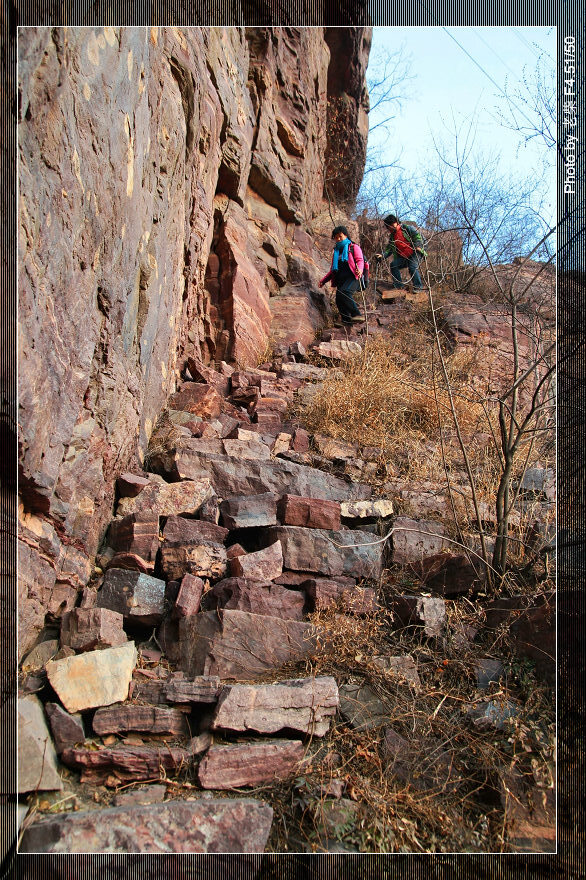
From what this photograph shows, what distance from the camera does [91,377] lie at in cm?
407

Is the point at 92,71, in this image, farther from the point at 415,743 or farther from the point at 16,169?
the point at 415,743

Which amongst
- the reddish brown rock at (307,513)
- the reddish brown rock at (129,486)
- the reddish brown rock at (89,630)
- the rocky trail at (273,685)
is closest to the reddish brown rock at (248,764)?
the rocky trail at (273,685)

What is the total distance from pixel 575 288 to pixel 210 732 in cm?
301

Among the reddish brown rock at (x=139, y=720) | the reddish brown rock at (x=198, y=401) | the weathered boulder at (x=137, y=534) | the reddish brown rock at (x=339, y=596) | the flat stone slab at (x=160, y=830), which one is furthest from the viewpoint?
the reddish brown rock at (x=198, y=401)

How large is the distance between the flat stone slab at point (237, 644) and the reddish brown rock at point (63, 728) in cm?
68

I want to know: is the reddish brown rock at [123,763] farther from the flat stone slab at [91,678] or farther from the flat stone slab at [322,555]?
the flat stone slab at [322,555]

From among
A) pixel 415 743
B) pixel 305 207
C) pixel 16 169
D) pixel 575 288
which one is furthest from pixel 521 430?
pixel 305 207

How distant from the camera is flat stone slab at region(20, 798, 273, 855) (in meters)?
2.31

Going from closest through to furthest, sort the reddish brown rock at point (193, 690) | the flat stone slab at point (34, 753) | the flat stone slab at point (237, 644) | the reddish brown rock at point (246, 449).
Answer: the flat stone slab at point (34, 753)
the reddish brown rock at point (193, 690)
the flat stone slab at point (237, 644)
the reddish brown rock at point (246, 449)

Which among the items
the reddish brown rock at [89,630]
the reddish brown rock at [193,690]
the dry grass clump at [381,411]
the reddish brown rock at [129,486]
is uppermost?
the dry grass clump at [381,411]

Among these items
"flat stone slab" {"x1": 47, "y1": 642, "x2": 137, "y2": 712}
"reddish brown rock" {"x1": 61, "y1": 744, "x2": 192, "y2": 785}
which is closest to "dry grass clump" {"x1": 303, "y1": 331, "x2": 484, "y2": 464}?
"flat stone slab" {"x1": 47, "y1": 642, "x2": 137, "y2": 712}

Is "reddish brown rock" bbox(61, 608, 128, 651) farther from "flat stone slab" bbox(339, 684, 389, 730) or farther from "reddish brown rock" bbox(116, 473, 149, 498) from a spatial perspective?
"reddish brown rock" bbox(116, 473, 149, 498)

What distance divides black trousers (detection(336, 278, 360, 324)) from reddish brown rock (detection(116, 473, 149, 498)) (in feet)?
22.6

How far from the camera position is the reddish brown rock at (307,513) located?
448 cm
